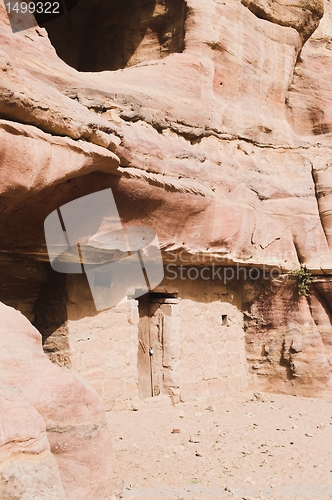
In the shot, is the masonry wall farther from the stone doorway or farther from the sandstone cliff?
the sandstone cliff

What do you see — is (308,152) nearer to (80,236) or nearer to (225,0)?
(225,0)

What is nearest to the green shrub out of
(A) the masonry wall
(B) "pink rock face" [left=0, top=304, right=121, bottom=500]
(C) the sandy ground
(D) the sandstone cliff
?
(D) the sandstone cliff

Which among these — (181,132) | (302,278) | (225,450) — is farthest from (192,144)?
(225,450)

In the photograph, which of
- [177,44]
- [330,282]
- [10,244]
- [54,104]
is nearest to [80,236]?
[10,244]

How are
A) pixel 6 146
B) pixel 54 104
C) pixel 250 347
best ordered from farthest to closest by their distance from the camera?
pixel 250 347 → pixel 54 104 → pixel 6 146

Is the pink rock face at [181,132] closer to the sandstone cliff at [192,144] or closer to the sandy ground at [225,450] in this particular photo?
the sandstone cliff at [192,144]

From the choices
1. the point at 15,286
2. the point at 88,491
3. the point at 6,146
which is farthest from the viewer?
the point at 15,286

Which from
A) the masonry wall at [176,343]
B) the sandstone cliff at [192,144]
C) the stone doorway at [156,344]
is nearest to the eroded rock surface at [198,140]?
the sandstone cliff at [192,144]

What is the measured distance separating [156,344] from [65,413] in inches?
164

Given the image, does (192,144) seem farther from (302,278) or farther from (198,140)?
(302,278)

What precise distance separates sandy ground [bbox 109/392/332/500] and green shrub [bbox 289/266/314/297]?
1788 millimetres

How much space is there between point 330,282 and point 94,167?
495 cm

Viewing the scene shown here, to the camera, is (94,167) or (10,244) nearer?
(94,167)

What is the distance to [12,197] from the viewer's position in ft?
16.3
